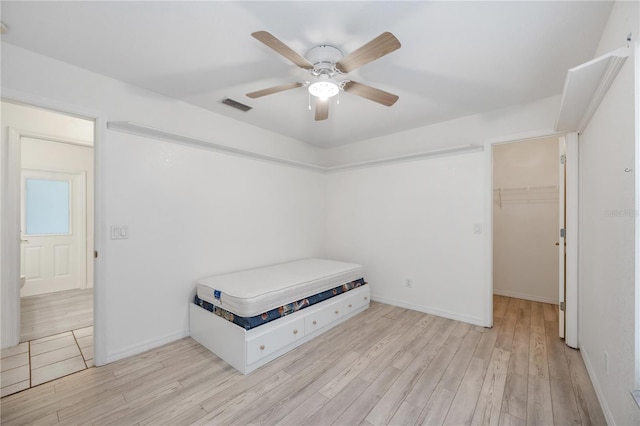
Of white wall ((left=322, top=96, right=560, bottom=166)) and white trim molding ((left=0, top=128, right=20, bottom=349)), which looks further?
white wall ((left=322, top=96, right=560, bottom=166))

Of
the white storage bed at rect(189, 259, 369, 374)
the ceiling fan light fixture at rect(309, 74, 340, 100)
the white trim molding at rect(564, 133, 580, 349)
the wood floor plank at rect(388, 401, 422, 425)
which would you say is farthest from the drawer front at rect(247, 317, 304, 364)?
the white trim molding at rect(564, 133, 580, 349)

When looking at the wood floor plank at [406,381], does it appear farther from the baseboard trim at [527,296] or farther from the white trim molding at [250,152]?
the white trim molding at [250,152]

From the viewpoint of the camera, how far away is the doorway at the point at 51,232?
2.52 meters

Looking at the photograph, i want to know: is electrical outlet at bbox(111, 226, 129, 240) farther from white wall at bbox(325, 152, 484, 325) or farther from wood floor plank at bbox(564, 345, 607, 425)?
wood floor plank at bbox(564, 345, 607, 425)

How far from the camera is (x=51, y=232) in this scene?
427cm

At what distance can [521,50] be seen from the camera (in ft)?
6.15

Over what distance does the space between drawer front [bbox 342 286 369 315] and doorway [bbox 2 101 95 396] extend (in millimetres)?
2488

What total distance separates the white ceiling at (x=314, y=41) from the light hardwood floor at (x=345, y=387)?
2444 mm

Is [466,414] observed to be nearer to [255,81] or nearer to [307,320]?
[307,320]

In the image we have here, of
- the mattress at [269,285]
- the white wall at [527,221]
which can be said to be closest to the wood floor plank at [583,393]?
the white wall at [527,221]

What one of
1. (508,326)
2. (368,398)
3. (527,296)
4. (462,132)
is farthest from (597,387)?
(462,132)

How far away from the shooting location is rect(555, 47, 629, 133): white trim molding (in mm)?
1367

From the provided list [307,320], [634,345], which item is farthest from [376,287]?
[634,345]

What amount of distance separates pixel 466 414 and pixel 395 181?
2631 mm
